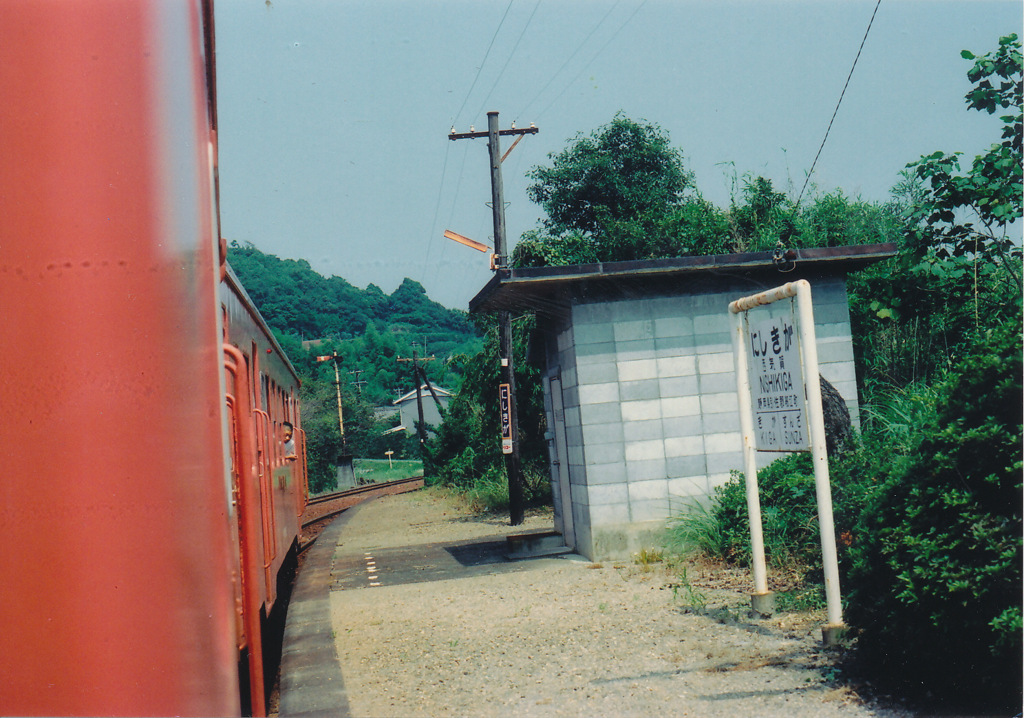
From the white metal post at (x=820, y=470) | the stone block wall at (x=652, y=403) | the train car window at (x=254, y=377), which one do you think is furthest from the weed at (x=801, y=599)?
the train car window at (x=254, y=377)

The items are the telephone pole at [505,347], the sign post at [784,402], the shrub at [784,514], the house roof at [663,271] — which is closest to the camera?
the sign post at [784,402]

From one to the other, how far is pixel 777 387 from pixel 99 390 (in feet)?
16.5

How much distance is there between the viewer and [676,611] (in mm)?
6820

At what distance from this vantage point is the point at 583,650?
5965 millimetres

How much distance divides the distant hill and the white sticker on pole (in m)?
43.0

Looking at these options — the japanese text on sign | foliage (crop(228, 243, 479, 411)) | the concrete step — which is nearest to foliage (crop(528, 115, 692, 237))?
the japanese text on sign

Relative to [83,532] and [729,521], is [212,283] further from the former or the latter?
[729,521]

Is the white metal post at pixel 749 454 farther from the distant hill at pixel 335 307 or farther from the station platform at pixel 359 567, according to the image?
the distant hill at pixel 335 307

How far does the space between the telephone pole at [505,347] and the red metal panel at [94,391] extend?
1408cm

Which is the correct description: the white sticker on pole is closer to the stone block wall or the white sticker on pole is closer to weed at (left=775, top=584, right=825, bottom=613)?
weed at (left=775, top=584, right=825, bottom=613)

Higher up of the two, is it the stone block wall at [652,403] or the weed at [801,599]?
the stone block wall at [652,403]

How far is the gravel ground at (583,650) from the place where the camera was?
4719 mm

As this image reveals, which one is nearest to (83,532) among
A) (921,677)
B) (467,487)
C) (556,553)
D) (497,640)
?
(921,677)

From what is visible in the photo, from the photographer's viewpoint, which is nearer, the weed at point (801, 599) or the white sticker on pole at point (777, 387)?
the white sticker on pole at point (777, 387)
